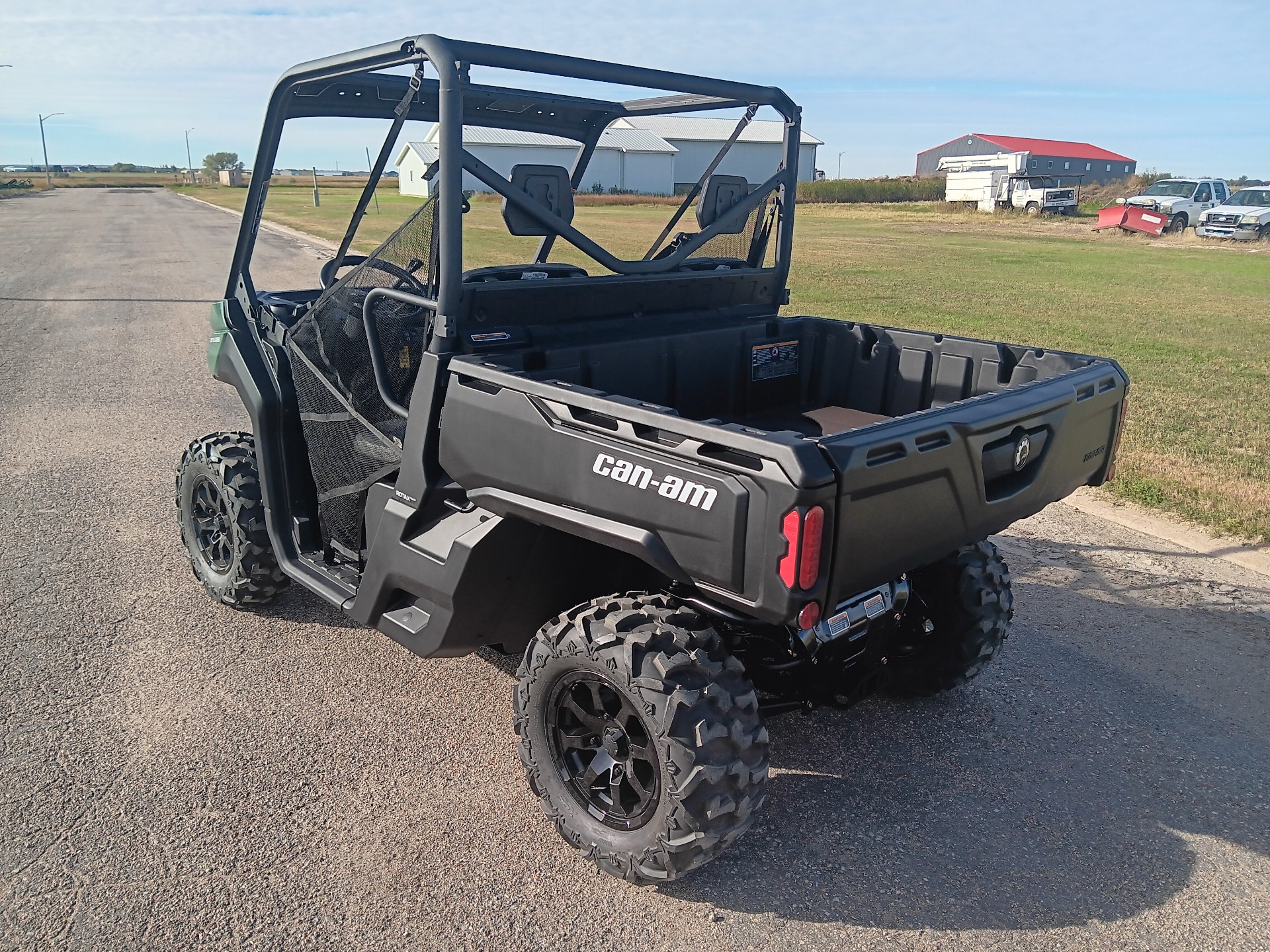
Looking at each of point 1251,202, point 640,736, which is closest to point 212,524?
point 640,736

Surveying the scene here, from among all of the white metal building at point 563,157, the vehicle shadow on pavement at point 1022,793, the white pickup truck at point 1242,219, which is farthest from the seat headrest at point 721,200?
the white pickup truck at point 1242,219

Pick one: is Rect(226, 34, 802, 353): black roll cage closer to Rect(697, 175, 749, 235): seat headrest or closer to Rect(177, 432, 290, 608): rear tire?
Rect(697, 175, 749, 235): seat headrest

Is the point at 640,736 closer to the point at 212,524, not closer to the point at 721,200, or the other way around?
the point at 721,200

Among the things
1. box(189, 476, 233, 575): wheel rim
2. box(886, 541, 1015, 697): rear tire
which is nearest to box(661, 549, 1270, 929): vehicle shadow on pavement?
box(886, 541, 1015, 697): rear tire

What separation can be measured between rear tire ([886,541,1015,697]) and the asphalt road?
152mm

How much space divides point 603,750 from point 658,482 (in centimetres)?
90

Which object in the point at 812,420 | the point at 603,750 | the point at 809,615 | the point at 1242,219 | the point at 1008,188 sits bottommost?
the point at 603,750

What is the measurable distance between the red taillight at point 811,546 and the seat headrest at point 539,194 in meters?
1.59

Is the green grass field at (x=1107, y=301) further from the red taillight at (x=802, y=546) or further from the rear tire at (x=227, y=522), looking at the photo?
the red taillight at (x=802, y=546)

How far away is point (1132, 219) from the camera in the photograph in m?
31.6

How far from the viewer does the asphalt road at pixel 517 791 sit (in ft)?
8.89

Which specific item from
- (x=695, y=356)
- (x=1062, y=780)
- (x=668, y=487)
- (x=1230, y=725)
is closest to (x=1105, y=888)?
(x=1062, y=780)

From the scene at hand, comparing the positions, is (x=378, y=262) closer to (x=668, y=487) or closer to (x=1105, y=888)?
(x=668, y=487)

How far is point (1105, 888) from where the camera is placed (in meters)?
2.87
